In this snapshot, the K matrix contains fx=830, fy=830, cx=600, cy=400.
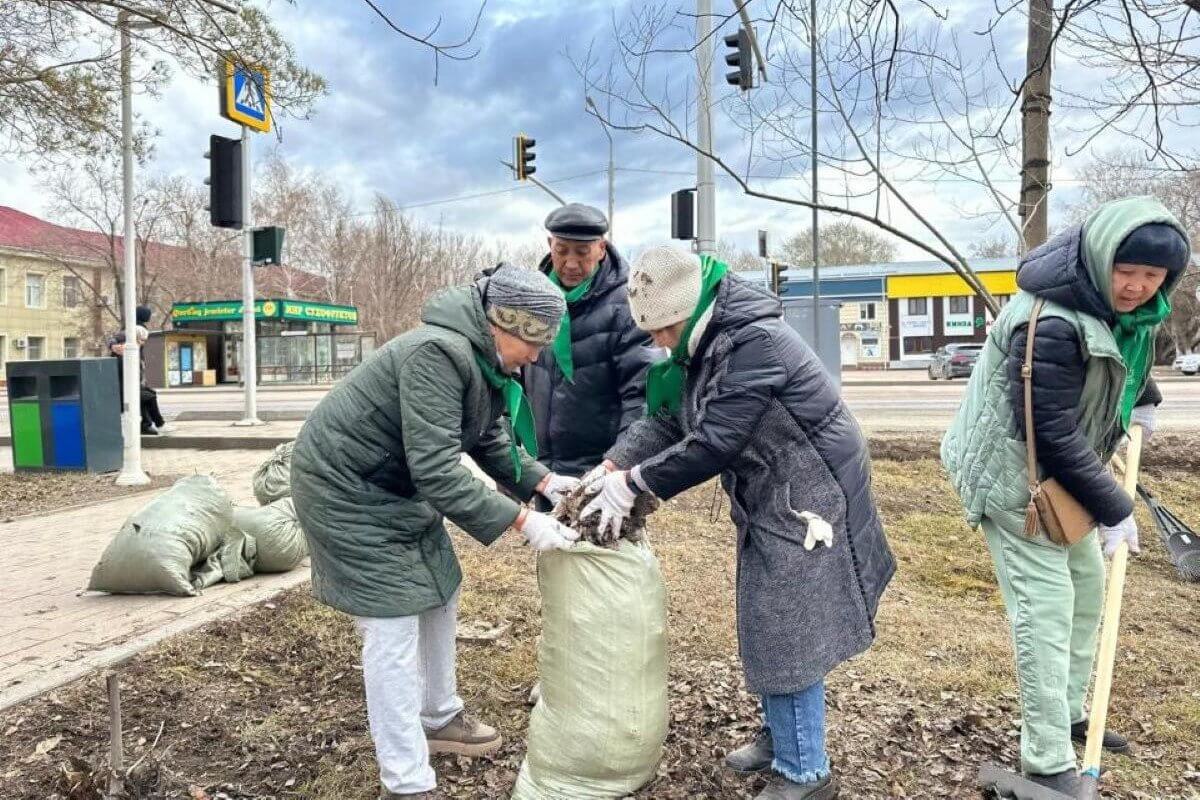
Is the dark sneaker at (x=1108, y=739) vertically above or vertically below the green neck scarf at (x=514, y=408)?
below

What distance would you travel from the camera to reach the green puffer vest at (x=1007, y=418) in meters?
2.16

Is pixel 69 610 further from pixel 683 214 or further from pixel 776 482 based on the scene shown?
pixel 683 214

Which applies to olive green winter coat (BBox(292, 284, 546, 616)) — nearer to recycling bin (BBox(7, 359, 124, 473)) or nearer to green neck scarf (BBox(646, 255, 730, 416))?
green neck scarf (BBox(646, 255, 730, 416))

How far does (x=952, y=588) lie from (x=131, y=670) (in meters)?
3.87

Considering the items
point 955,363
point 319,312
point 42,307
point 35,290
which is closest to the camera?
point 955,363

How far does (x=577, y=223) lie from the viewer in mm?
2955

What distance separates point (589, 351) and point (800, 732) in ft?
4.77

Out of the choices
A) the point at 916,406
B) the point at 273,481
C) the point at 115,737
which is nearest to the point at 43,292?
the point at 916,406

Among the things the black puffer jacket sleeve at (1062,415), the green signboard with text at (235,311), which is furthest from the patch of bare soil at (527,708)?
the green signboard with text at (235,311)

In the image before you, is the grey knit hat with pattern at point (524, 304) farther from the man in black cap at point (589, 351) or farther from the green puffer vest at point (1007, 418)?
the green puffer vest at point (1007, 418)

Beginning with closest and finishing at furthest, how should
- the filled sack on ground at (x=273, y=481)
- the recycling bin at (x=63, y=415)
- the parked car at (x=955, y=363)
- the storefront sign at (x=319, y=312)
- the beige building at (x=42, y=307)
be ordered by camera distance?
1. the filled sack on ground at (x=273, y=481)
2. the recycling bin at (x=63, y=415)
3. the parked car at (x=955, y=363)
4. the storefront sign at (x=319, y=312)
5. the beige building at (x=42, y=307)

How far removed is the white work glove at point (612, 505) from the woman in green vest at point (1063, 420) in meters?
1.01

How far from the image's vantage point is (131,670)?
316 centimetres

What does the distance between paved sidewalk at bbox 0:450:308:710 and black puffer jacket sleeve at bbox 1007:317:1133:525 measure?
3.34 metres
